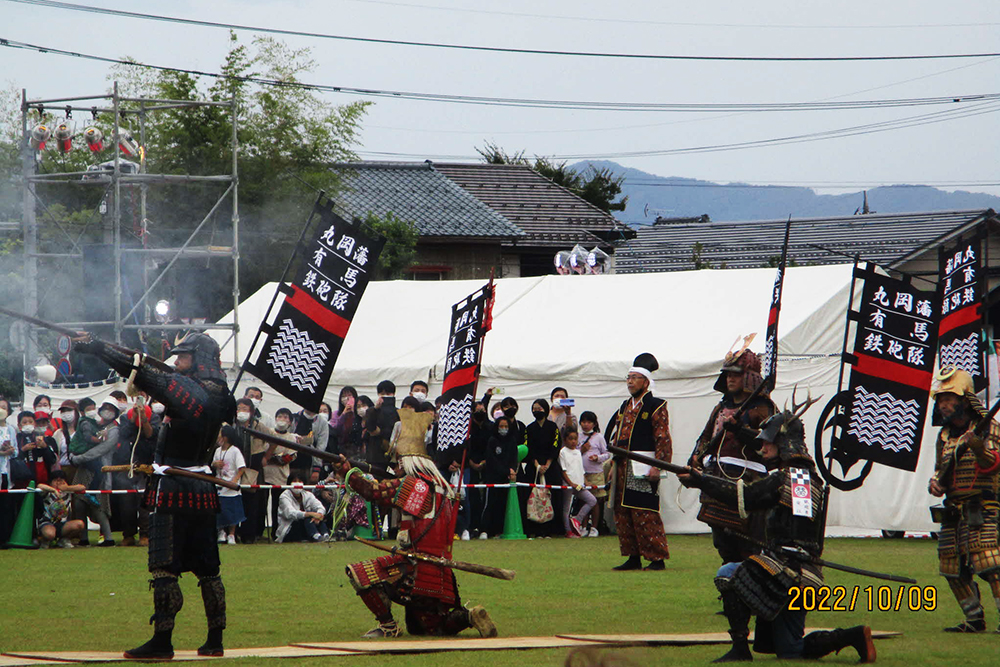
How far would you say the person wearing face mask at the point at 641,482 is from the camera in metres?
12.2

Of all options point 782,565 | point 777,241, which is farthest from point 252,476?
point 777,241

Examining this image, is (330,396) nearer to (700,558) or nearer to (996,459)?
(700,558)

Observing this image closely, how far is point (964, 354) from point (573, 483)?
6.10m

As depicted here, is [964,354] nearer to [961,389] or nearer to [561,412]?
[961,389]

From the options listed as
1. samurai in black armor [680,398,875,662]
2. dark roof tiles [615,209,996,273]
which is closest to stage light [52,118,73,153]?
samurai in black armor [680,398,875,662]

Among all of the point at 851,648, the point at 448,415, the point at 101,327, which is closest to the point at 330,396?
the point at 101,327

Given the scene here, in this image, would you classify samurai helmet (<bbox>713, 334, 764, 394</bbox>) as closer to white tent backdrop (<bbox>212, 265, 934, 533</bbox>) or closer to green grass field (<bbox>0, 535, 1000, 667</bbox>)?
green grass field (<bbox>0, 535, 1000, 667</bbox>)

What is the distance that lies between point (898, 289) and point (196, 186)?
1796 centimetres

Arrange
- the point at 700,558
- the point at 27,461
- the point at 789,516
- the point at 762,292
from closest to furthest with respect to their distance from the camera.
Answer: the point at 789,516
the point at 700,558
the point at 27,461
the point at 762,292

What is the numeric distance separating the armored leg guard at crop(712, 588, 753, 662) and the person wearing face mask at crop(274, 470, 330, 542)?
943cm

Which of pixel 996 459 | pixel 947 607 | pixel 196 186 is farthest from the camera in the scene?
pixel 196 186

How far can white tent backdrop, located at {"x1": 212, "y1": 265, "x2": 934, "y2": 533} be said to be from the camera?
1658 centimetres

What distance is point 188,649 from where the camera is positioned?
7805mm
